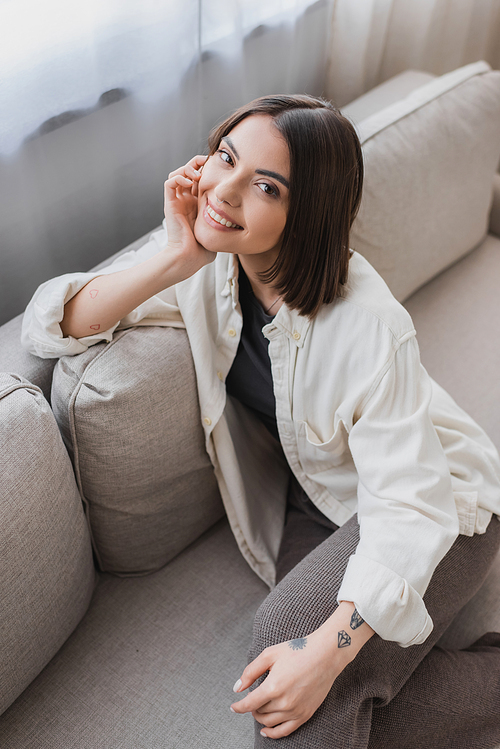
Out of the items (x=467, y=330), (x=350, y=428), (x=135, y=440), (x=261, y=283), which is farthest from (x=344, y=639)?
(x=467, y=330)

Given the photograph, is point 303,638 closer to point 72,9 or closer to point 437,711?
point 437,711

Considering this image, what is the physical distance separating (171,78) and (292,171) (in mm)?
647

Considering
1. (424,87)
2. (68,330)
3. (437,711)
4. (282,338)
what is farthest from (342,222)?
(424,87)

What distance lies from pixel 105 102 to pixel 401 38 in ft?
3.97

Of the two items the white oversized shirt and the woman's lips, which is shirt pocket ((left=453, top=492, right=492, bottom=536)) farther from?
the woman's lips

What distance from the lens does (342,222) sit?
856mm

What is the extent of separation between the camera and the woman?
0.80 meters

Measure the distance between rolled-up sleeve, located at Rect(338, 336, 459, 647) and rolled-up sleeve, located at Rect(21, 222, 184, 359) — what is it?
39 centimetres

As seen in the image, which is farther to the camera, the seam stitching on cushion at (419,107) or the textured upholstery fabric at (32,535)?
the seam stitching on cushion at (419,107)

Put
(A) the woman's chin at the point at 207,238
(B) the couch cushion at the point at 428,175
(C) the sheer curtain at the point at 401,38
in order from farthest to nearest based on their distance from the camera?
(C) the sheer curtain at the point at 401,38 < (B) the couch cushion at the point at 428,175 < (A) the woman's chin at the point at 207,238

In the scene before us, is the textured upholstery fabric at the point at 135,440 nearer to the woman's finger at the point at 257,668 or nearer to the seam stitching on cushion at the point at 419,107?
the woman's finger at the point at 257,668

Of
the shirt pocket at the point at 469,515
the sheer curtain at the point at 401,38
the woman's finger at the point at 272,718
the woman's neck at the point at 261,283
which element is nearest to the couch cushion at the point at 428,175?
the sheer curtain at the point at 401,38

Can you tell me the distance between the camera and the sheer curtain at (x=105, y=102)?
103 cm

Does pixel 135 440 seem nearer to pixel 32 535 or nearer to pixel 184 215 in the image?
pixel 32 535
